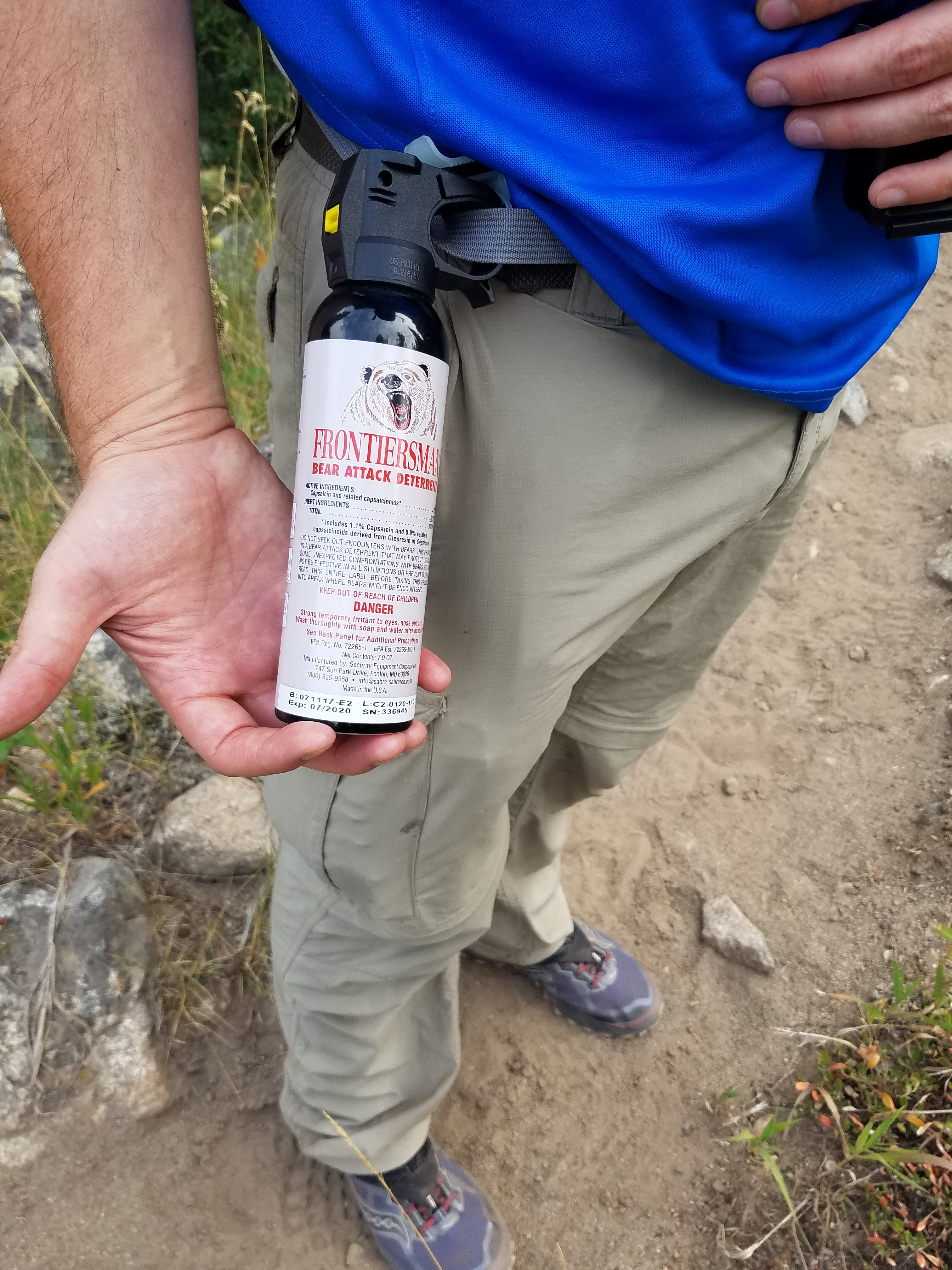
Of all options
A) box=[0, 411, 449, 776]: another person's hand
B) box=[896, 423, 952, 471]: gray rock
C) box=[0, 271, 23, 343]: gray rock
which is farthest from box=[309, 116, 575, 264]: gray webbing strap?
box=[896, 423, 952, 471]: gray rock

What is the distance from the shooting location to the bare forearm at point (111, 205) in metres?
0.88

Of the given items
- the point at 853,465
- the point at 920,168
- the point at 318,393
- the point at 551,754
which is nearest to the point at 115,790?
the point at 551,754

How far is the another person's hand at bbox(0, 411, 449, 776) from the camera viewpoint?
2.80ft

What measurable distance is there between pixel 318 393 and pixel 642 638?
0.72 metres

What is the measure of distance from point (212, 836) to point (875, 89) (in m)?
1.96

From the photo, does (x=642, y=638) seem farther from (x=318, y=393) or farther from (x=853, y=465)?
(x=853, y=465)

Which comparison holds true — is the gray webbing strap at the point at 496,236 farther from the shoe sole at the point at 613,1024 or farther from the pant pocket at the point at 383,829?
the shoe sole at the point at 613,1024

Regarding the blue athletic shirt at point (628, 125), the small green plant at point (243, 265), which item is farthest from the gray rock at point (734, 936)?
the small green plant at point (243, 265)

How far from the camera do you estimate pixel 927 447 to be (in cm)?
344

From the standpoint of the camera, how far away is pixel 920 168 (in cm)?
84

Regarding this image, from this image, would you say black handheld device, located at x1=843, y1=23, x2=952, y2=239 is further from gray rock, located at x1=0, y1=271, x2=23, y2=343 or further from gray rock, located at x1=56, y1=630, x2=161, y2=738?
gray rock, located at x1=0, y1=271, x2=23, y2=343

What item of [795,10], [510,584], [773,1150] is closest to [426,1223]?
[773,1150]

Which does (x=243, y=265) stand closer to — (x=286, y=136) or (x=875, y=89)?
(x=286, y=136)

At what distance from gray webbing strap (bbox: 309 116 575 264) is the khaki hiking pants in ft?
0.22
